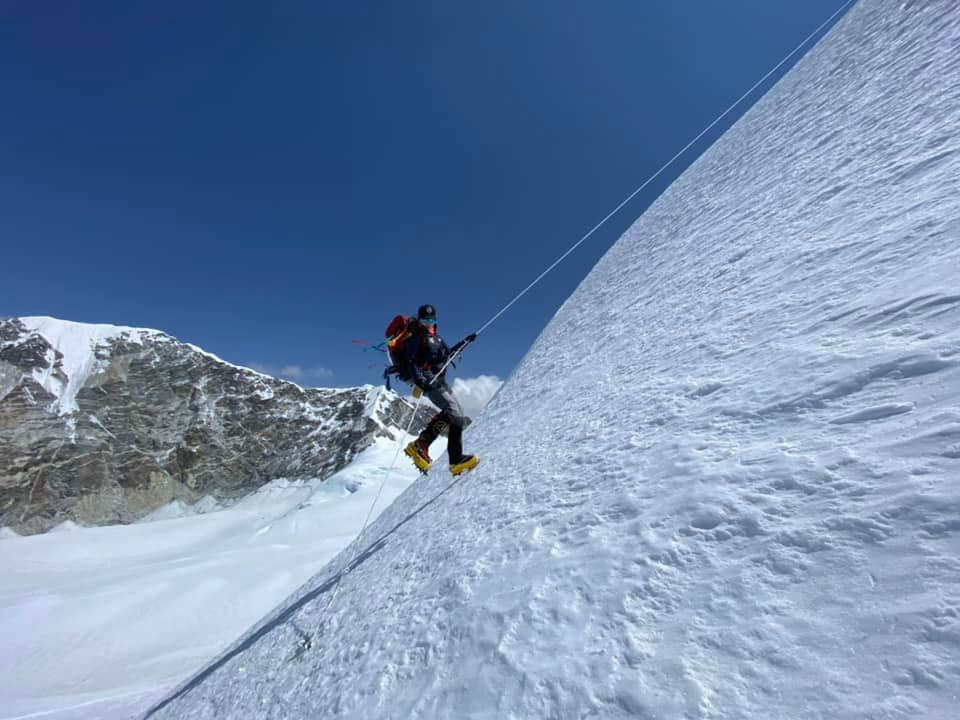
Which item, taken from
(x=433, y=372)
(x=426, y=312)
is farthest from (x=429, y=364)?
(x=426, y=312)

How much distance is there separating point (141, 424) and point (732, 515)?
4706 inches

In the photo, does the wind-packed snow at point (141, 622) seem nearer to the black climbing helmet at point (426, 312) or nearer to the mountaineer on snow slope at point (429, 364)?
the mountaineer on snow slope at point (429, 364)

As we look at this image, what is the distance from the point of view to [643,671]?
1.90m

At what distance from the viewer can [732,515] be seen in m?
2.29

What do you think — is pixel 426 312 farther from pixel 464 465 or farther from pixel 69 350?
pixel 69 350

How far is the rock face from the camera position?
275 feet

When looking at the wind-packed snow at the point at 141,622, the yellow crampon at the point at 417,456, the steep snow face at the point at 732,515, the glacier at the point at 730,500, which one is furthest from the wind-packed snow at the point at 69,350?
the steep snow face at the point at 732,515

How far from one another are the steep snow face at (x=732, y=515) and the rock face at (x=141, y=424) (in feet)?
248

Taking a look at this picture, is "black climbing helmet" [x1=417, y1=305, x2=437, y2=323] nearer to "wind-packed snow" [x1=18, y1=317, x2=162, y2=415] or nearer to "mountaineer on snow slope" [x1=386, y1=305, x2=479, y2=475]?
"mountaineer on snow slope" [x1=386, y1=305, x2=479, y2=475]

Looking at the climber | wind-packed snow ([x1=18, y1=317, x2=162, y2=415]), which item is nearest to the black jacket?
the climber

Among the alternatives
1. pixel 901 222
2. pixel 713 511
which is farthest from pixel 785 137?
pixel 713 511

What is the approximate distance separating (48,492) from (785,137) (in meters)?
121

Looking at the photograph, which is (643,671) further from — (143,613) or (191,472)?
(191,472)

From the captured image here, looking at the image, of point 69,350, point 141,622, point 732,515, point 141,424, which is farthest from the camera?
point 69,350
